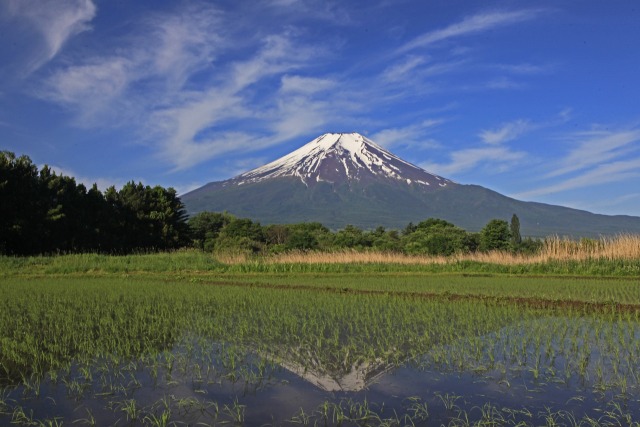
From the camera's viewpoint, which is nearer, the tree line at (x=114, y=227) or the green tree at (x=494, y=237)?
the tree line at (x=114, y=227)

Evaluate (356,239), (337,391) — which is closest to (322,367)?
(337,391)

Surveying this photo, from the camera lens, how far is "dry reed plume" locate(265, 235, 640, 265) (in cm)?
1864

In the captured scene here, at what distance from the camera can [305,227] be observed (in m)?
61.6

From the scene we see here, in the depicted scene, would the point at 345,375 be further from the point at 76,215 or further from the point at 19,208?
the point at 76,215

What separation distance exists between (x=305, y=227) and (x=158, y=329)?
5408 centimetres

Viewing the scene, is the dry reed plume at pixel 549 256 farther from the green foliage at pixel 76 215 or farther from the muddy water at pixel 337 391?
the green foliage at pixel 76 215

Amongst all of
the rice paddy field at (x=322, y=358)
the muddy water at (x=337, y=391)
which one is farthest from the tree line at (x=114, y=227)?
the muddy water at (x=337, y=391)

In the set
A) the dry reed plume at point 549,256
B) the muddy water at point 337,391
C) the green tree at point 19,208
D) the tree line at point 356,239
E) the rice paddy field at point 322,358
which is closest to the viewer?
the muddy water at point 337,391

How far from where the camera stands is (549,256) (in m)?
19.4

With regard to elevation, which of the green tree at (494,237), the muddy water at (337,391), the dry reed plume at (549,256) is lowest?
the muddy water at (337,391)

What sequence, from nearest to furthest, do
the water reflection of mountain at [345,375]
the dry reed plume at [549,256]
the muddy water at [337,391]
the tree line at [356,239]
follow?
1. the muddy water at [337,391]
2. the water reflection of mountain at [345,375]
3. the dry reed plume at [549,256]
4. the tree line at [356,239]

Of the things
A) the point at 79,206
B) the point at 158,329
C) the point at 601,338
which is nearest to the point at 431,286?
the point at 601,338

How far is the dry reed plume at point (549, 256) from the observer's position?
18641mm

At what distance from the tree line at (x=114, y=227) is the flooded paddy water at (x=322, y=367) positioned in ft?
63.1
